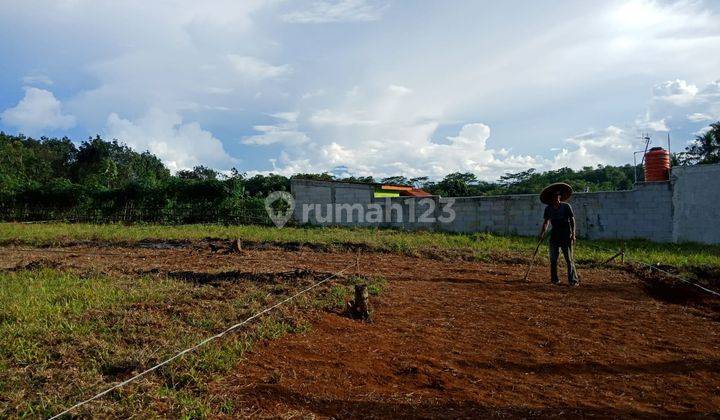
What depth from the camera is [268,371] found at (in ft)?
12.0

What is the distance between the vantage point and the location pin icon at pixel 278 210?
19.9m

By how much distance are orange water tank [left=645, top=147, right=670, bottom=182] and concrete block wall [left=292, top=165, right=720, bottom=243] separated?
1.39 meters

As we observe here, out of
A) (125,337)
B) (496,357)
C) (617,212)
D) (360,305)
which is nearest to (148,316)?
(125,337)

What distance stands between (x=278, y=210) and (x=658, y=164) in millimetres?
14030

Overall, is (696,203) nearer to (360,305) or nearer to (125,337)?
(360,305)

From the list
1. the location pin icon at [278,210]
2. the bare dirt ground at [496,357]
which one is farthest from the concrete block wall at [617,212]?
the bare dirt ground at [496,357]

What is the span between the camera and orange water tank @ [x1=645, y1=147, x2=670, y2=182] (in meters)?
14.8

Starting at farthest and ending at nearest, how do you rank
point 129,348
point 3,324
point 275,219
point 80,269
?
1. point 275,219
2. point 80,269
3. point 3,324
4. point 129,348

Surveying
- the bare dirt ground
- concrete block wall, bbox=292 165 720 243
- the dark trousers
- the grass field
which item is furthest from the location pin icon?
the dark trousers

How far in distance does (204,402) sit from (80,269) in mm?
5868

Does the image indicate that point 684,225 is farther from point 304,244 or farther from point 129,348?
point 129,348

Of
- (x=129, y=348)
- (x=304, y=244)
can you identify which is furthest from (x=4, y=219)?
(x=129, y=348)

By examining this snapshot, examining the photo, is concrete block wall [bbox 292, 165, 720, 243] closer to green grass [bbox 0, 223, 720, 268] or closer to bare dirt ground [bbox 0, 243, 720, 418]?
green grass [bbox 0, 223, 720, 268]

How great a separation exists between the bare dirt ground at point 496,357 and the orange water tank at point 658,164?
9075 mm
